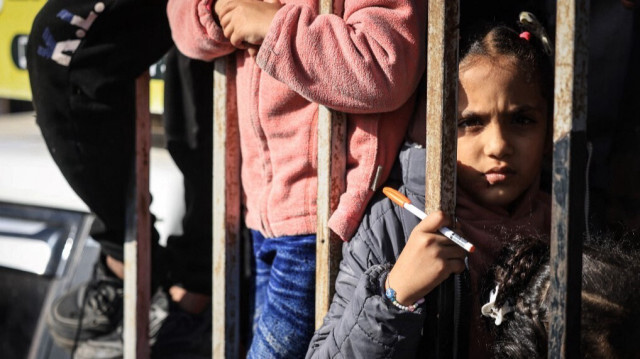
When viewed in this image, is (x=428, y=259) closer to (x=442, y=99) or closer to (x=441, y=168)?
(x=441, y=168)

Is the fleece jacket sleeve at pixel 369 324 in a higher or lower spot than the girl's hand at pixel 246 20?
lower

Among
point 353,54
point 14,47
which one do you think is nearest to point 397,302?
point 353,54

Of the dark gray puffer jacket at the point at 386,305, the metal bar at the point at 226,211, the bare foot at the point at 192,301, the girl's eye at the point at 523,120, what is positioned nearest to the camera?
the dark gray puffer jacket at the point at 386,305

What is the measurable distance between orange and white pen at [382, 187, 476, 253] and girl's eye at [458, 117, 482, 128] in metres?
0.22

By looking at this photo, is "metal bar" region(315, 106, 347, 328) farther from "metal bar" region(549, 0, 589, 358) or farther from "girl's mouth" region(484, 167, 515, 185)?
"metal bar" region(549, 0, 589, 358)

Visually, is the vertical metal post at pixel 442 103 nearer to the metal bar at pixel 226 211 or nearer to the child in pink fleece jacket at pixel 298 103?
the child in pink fleece jacket at pixel 298 103

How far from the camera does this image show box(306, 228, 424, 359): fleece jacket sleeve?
4.83 feet

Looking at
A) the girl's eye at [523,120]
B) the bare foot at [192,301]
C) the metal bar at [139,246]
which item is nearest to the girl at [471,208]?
the girl's eye at [523,120]

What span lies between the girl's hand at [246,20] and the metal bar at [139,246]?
626 mm

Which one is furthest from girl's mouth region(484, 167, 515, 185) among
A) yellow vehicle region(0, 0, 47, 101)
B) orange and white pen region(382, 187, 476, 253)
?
yellow vehicle region(0, 0, 47, 101)

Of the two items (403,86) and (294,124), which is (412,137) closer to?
(403,86)

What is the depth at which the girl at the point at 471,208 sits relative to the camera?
1511 millimetres

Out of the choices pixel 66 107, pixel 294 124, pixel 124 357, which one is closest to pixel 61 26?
pixel 66 107

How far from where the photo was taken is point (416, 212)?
150 centimetres
